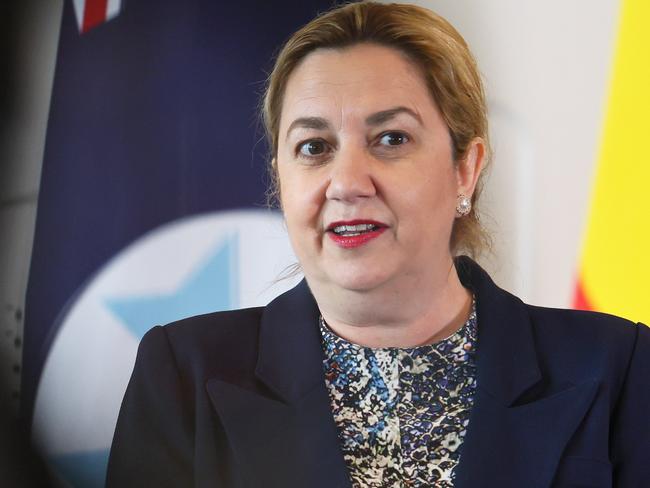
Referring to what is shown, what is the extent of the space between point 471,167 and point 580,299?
1.63 feet

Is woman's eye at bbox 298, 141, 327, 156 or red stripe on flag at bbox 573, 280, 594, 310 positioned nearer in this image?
woman's eye at bbox 298, 141, 327, 156

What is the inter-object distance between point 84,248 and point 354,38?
74 centimetres

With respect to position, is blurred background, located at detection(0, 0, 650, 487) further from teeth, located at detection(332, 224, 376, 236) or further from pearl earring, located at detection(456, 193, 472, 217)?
teeth, located at detection(332, 224, 376, 236)

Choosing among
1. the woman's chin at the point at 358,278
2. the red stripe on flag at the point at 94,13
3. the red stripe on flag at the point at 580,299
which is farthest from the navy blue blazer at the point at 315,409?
the red stripe on flag at the point at 94,13

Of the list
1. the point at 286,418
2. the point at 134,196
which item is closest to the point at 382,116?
the point at 286,418

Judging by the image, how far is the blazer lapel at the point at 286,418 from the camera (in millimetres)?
1395

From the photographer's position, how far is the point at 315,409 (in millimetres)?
1438

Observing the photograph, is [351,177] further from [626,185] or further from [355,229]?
[626,185]

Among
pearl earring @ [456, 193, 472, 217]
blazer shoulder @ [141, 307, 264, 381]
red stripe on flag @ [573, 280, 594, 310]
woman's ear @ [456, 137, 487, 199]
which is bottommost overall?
blazer shoulder @ [141, 307, 264, 381]

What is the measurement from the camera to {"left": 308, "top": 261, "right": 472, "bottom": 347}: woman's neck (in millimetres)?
1453

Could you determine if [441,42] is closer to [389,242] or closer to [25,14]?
[389,242]

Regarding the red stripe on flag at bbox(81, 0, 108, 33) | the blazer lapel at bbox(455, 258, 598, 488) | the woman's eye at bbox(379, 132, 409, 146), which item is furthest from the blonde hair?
the red stripe on flag at bbox(81, 0, 108, 33)

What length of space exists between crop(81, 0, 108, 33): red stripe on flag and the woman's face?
0.56 m

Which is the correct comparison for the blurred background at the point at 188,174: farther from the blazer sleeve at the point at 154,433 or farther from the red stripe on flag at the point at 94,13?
the blazer sleeve at the point at 154,433
